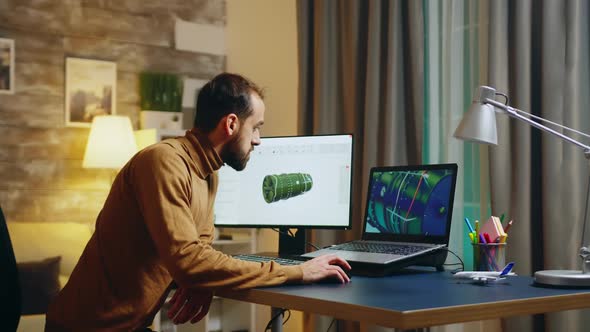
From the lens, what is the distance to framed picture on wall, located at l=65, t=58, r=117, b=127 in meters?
3.82

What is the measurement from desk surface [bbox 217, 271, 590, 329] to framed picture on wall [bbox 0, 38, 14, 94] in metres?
2.31

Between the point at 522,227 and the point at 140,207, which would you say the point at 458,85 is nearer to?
the point at 522,227

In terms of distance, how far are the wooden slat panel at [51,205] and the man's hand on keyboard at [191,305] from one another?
6.35 ft

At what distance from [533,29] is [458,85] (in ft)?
1.53

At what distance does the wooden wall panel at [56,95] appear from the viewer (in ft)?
12.0

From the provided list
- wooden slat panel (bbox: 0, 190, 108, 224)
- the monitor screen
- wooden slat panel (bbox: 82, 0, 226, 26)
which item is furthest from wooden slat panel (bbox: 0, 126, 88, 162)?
the monitor screen

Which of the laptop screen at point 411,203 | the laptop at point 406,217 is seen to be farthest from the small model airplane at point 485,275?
the laptop screen at point 411,203

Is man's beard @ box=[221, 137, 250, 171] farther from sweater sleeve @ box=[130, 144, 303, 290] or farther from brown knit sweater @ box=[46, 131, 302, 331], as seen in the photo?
sweater sleeve @ box=[130, 144, 303, 290]

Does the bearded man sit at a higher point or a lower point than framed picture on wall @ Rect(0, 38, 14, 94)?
lower

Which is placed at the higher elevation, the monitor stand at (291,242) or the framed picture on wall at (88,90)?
the framed picture on wall at (88,90)

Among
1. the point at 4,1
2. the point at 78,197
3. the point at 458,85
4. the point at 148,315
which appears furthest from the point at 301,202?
the point at 4,1

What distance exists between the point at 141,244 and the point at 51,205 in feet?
6.49

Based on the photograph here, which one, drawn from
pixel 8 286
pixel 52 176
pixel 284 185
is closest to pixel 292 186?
pixel 284 185

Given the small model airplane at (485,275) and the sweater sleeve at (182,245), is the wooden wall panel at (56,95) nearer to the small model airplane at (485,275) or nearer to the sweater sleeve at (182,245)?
the sweater sleeve at (182,245)
